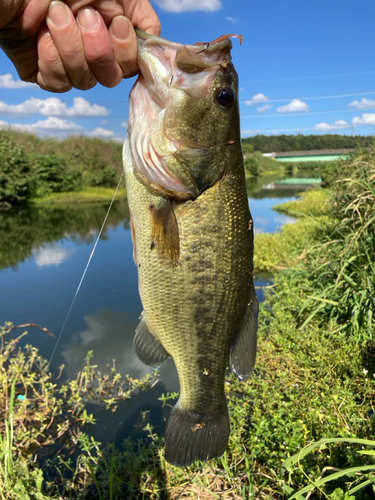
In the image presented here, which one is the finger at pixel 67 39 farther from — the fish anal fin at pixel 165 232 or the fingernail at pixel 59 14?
the fish anal fin at pixel 165 232

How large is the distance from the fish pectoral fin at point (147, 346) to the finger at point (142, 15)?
144 cm

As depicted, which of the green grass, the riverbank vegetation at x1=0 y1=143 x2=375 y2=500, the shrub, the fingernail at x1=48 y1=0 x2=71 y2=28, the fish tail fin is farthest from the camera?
the green grass

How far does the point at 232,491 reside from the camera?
296 centimetres

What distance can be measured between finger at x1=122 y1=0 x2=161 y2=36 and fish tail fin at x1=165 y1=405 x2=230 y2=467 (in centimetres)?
199

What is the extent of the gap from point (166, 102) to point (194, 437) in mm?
1733

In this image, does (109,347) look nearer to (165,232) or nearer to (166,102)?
(165,232)

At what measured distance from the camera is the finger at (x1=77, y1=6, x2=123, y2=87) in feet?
4.85

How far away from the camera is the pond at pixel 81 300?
18.0ft

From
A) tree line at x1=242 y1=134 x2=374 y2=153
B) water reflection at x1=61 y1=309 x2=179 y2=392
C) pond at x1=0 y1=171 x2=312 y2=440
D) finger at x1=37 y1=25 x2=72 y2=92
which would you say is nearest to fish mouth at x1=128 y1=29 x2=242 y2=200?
finger at x1=37 y1=25 x2=72 y2=92

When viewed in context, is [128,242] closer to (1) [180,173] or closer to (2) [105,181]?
(1) [180,173]

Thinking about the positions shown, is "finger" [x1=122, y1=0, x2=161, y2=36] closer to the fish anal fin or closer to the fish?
the fish

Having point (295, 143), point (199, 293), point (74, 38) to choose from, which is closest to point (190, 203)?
point (199, 293)

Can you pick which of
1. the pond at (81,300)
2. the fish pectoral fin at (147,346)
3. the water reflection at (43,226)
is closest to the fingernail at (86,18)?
the fish pectoral fin at (147,346)

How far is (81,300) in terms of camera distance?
8719mm
